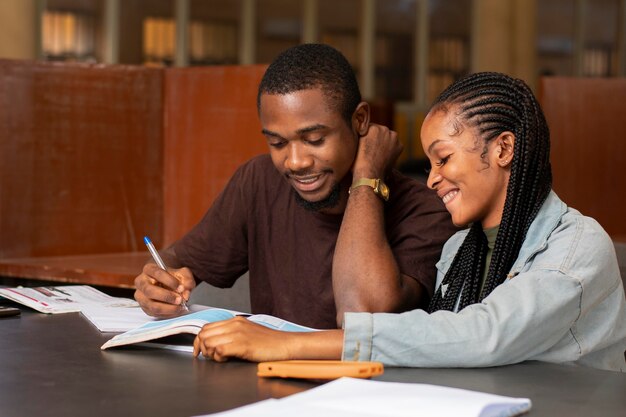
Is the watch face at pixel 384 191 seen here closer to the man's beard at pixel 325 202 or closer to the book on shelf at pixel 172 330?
the man's beard at pixel 325 202

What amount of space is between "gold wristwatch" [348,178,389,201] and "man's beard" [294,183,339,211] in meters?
0.03

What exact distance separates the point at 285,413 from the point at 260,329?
0.41 m

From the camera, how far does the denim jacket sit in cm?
157

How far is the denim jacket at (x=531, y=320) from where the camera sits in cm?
157

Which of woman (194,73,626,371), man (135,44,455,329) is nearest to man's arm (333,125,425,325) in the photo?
man (135,44,455,329)

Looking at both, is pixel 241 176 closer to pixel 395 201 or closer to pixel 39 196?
pixel 395 201

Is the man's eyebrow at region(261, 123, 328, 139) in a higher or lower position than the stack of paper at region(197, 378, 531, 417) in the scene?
higher

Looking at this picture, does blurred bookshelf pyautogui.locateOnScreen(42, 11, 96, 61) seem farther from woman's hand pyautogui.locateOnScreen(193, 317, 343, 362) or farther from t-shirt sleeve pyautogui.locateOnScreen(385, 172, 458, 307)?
woman's hand pyautogui.locateOnScreen(193, 317, 343, 362)

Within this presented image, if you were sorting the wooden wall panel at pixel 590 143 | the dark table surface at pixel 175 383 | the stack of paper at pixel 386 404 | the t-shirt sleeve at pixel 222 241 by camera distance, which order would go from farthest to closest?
the wooden wall panel at pixel 590 143 → the t-shirt sleeve at pixel 222 241 → the dark table surface at pixel 175 383 → the stack of paper at pixel 386 404

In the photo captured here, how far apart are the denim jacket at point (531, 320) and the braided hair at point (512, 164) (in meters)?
0.06

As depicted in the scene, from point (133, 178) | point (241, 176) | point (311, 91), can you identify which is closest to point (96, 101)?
point (133, 178)

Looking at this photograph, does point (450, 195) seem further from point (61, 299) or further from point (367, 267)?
point (61, 299)

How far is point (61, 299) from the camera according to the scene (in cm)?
231

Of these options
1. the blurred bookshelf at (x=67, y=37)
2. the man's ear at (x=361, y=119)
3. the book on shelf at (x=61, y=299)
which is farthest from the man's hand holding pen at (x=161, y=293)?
the blurred bookshelf at (x=67, y=37)
